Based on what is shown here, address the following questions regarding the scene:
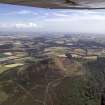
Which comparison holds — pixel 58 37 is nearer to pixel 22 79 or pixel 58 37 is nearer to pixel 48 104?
pixel 22 79

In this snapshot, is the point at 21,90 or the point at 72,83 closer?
the point at 72,83

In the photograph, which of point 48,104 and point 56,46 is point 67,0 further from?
point 56,46

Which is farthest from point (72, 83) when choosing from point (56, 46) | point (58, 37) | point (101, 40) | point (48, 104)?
point (58, 37)

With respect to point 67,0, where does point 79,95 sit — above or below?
below

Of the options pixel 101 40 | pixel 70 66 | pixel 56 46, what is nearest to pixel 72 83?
pixel 70 66

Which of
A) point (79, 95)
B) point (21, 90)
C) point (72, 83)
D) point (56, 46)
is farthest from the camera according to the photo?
point (56, 46)

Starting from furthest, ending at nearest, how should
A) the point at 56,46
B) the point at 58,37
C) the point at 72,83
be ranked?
the point at 58,37 → the point at 56,46 → the point at 72,83

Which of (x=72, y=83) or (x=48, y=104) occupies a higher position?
(x=72, y=83)

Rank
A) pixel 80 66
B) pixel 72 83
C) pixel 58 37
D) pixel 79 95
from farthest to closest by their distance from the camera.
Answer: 1. pixel 58 37
2. pixel 80 66
3. pixel 72 83
4. pixel 79 95

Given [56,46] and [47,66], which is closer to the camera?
[47,66]
